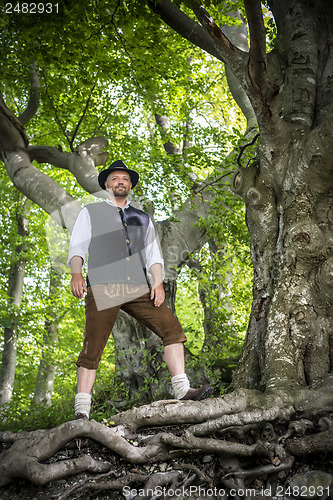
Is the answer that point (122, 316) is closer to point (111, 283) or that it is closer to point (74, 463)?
point (111, 283)

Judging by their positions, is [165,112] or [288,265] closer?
[288,265]

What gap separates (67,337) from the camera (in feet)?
57.4

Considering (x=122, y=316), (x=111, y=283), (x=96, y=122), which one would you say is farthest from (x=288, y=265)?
(x=96, y=122)

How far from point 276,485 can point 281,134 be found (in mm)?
3559

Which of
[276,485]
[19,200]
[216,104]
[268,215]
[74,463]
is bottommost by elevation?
[276,485]

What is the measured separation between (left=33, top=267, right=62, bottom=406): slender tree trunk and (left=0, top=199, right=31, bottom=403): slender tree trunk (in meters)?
1.16

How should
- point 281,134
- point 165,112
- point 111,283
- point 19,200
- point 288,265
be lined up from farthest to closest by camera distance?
point 19,200, point 165,112, point 281,134, point 288,265, point 111,283

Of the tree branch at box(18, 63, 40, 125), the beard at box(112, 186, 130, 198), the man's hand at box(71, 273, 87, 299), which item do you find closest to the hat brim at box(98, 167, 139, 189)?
the beard at box(112, 186, 130, 198)

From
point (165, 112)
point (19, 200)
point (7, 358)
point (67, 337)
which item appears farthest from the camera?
point (67, 337)

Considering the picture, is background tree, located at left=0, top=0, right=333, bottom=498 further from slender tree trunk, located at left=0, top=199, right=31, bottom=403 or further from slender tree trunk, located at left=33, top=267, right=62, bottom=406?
slender tree trunk, located at left=33, top=267, right=62, bottom=406

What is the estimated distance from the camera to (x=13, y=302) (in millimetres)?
12938

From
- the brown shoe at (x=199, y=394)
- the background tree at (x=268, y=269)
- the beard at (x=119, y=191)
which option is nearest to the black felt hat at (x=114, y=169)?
the beard at (x=119, y=191)

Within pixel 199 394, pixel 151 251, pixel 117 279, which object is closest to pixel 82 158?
pixel 151 251

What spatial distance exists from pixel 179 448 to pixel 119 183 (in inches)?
95.9
